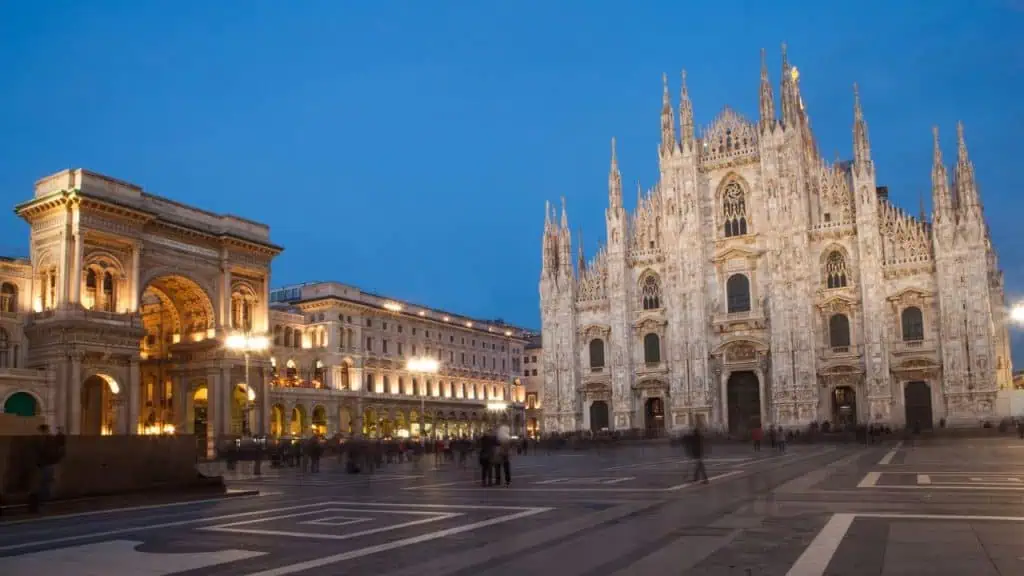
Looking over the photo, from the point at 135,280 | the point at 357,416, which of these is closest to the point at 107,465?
the point at 135,280

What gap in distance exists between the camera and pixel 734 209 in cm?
6512

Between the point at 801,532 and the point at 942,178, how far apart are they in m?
52.6

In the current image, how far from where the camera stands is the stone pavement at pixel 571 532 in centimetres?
941

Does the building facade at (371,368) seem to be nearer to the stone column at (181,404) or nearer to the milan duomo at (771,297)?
the stone column at (181,404)

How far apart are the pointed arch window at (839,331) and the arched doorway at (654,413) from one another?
1336cm

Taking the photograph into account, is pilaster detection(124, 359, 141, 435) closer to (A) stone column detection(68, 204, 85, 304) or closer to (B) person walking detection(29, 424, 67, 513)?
(A) stone column detection(68, 204, 85, 304)

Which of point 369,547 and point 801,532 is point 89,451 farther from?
point 801,532

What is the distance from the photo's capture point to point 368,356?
79.6 meters

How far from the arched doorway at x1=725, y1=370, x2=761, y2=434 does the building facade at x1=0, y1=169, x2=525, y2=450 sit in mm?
22887

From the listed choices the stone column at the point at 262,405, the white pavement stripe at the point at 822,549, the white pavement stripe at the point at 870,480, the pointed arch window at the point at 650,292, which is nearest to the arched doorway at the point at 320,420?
the stone column at the point at 262,405

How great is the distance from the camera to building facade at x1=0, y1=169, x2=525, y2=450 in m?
49.1

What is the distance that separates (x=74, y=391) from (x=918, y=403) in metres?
51.9

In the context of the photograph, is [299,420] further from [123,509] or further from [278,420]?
[123,509]

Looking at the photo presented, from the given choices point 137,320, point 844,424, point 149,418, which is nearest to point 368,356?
point 149,418
